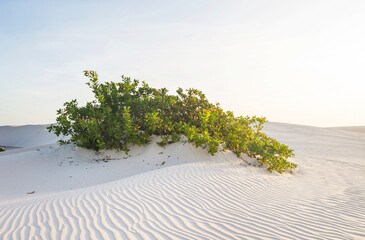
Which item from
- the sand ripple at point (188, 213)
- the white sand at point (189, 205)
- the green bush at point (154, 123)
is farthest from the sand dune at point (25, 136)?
the sand ripple at point (188, 213)

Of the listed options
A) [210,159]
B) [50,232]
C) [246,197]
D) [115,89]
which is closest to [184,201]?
[246,197]

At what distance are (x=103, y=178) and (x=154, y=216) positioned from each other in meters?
5.37

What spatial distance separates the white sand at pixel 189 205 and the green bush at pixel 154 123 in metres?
1.27

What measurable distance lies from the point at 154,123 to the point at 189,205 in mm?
6469

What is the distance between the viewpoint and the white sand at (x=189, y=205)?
377 cm

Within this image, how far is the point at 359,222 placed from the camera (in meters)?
4.36

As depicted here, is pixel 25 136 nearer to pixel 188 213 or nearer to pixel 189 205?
pixel 189 205

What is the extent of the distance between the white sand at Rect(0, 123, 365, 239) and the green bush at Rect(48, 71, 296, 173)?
1270 millimetres

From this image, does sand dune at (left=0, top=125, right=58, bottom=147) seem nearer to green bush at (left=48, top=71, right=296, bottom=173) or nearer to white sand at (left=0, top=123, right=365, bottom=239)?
green bush at (left=48, top=71, right=296, bottom=173)

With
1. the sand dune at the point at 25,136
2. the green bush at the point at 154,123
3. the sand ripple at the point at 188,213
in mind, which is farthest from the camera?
the sand dune at the point at 25,136

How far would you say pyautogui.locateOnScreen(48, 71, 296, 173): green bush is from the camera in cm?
1030

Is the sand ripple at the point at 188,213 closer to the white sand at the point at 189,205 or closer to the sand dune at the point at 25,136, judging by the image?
the white sand at the point at 189,205

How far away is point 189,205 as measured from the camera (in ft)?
15.9

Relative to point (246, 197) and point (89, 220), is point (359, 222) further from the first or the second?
point (89, 220)
